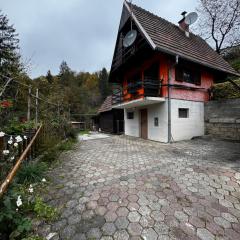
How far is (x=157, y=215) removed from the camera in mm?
2389

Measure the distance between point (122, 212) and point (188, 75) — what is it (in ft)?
29.9

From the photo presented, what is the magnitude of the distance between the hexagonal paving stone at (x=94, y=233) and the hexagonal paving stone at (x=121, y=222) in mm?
262

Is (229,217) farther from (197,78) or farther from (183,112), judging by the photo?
(197,78)

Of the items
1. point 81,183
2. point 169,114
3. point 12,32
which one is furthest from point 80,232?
point 12,32

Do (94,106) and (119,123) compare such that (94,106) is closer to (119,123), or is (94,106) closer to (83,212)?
(119,123)

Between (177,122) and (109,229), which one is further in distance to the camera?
(177,122)

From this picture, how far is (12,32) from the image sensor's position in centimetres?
2273

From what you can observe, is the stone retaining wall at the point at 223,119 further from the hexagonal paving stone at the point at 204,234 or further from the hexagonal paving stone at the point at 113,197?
the hexagonal paving stone at the point at 113,197

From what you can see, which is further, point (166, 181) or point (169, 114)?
point (169, 114)

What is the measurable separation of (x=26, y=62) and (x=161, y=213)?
8325 mm

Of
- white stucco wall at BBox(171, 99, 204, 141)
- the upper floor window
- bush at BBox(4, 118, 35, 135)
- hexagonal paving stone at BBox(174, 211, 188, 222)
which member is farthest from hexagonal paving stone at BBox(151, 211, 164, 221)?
the upper floor window

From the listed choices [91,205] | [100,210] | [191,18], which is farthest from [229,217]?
[191,18]

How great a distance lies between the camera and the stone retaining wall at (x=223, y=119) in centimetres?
823

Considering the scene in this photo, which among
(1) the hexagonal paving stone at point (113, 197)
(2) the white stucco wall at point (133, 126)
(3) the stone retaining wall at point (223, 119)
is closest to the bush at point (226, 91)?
(3) the stone retaining wall at point (223, 119)
